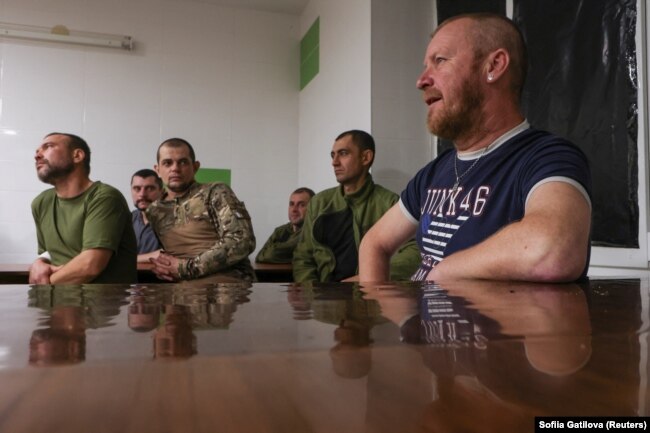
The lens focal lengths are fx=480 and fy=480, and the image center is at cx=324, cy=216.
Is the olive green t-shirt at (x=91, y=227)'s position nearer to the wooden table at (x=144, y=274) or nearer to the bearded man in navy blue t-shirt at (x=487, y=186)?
the wooden table at (x=144, y=274)

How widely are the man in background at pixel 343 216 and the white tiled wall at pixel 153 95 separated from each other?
5.36ft

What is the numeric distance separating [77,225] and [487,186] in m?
1.56

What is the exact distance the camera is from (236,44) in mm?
4070

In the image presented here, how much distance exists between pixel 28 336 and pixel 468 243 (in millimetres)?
881

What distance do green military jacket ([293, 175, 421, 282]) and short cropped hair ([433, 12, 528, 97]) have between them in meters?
1.25

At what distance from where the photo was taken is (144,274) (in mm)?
2262

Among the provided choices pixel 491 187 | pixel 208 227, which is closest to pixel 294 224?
pixel 208 227

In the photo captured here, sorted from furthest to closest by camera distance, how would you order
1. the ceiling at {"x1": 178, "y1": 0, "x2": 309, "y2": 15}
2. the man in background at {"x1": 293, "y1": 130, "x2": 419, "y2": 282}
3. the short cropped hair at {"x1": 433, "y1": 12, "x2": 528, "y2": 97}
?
the ceiling at {"x1": 178, "y1": 0, "x2": 309, "y2": 15}, the man in background at {"x1": 293, "y1": 130, "x2": 419, "y2": 282}, the short cropped hair at {"x1": 433, "y1": 12, "x2": 528, "y2": 97}

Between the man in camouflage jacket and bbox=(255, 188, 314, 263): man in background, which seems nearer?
the man in camouflage jacket

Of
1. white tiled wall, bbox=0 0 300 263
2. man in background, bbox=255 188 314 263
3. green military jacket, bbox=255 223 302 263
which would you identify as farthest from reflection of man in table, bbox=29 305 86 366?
white tiled wall, bbox=0 0 300 263

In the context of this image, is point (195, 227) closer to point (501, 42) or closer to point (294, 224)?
point (294, 224)

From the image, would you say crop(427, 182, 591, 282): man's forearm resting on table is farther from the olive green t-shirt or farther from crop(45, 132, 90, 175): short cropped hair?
crop(45, 132, 90, 175): short cropped hair

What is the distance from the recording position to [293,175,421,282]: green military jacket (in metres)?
2.44

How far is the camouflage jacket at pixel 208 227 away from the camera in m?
2.07
